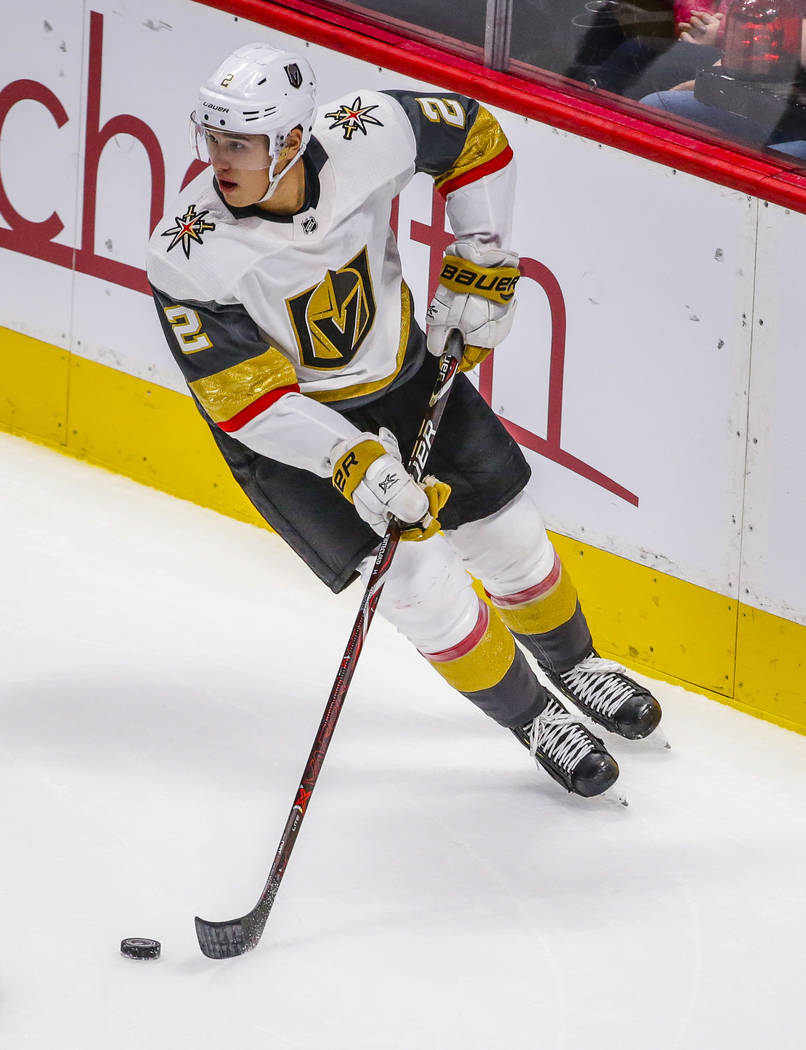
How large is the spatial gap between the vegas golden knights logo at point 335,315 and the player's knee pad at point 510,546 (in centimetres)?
43

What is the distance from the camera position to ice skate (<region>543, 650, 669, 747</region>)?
11.3 feet

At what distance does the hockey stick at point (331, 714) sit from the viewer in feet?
8.88

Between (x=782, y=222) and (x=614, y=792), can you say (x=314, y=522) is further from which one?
(x=782, y=222)

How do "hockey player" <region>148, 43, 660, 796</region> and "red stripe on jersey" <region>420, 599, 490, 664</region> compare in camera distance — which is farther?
"red stripe on jersey" <region>420, 599, 490, 664</region>

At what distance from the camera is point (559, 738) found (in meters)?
3.21

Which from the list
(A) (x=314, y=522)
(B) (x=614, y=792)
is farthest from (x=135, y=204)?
(B) (x=614, y=792)

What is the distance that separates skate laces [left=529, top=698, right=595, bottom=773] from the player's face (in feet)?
3.50

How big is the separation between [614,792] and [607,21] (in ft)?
5.25

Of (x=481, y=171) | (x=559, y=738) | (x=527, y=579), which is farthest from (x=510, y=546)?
(x=481, y=171)

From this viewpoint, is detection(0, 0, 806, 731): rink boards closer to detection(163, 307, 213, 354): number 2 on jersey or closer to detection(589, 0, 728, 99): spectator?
detection(589, 0, 728, 99): spectator

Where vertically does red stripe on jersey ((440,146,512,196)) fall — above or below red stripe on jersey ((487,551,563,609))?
above

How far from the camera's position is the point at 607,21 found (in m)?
3.72

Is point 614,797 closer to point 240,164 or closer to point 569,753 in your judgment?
point 569,753

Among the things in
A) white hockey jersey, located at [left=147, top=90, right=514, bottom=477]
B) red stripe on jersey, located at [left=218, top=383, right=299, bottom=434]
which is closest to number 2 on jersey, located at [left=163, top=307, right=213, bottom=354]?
white hockey jersey, located at [left=147, top=90, right=514, bottom=477]
